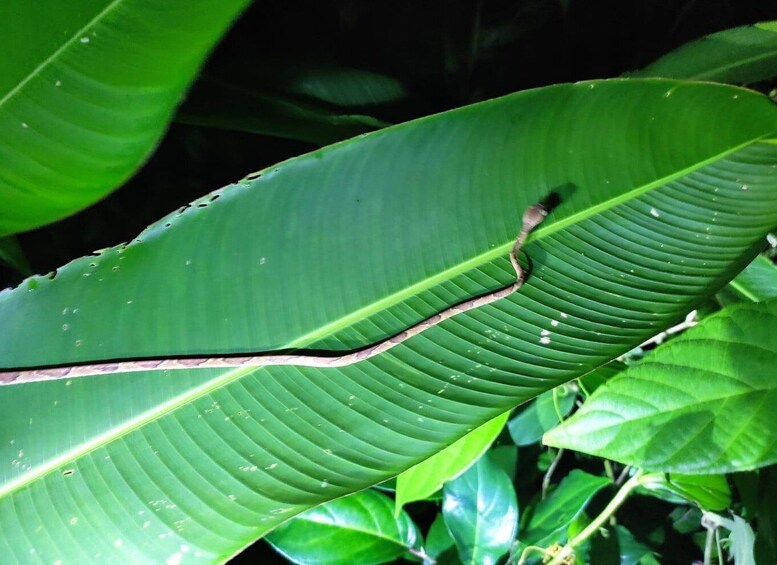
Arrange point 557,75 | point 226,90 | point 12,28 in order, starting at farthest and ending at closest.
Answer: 1. point 557,75
2. point 226,90
3. point 12,28

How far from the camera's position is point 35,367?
0.48 m

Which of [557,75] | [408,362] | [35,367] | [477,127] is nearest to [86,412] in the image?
[35,367]

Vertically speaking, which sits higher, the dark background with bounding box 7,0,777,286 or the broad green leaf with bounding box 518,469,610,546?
the dark background with bounding box 7,0,777,286

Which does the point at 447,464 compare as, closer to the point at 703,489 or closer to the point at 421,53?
the point at 703,489

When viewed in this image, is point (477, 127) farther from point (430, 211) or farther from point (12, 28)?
point (12, 28)

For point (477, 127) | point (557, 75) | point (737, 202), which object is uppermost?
point (557, 75)

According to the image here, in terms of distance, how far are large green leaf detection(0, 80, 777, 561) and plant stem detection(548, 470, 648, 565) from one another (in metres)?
0.22

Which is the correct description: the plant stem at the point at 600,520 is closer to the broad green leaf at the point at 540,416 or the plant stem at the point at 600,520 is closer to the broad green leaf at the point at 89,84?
the broad green leaf at the point at 540,416

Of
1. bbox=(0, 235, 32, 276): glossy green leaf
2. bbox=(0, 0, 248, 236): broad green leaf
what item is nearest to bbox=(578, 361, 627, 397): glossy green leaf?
bbox=(0, 0, 248, 236): broad green leaf

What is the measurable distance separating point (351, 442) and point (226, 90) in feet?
1.25

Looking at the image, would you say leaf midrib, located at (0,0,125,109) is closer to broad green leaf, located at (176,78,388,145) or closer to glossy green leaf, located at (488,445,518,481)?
broad green leaf, located at (176,78,388,145)

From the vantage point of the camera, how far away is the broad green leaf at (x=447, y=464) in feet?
1.76

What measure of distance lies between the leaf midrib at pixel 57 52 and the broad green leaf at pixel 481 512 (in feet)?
1.84

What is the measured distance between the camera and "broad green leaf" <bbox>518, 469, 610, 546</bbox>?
24.0 inches
